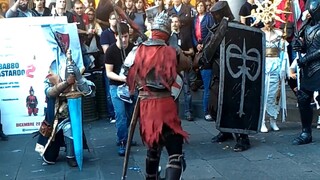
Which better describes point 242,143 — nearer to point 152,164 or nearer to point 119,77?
point 119,77

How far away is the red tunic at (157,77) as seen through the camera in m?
5.62

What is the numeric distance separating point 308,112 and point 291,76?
1.07m

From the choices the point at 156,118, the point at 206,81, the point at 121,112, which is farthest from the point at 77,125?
the point at 206,81

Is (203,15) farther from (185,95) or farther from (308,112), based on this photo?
(308,112)

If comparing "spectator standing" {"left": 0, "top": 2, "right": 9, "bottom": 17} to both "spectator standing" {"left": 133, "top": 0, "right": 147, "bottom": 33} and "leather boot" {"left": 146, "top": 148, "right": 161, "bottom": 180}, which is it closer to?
"spectator standing" {"left": 133, "top": 0, "right": 147, "bottom": 33}

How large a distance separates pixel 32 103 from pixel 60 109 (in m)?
2.44

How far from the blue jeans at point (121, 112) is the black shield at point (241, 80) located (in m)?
1.22

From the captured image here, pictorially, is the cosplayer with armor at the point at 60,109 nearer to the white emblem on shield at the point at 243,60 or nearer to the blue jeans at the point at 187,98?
the white emblem on shield at the point at 243,60

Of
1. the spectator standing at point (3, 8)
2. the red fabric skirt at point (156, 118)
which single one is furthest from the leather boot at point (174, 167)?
the spectator standing at point (3, 8)

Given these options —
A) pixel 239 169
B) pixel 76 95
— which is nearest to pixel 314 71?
pixel 239 169

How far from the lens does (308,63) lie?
320 inches

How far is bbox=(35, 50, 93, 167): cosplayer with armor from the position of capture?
7.21 m

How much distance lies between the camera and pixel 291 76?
9266mm

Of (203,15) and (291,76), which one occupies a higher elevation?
(203,15)
